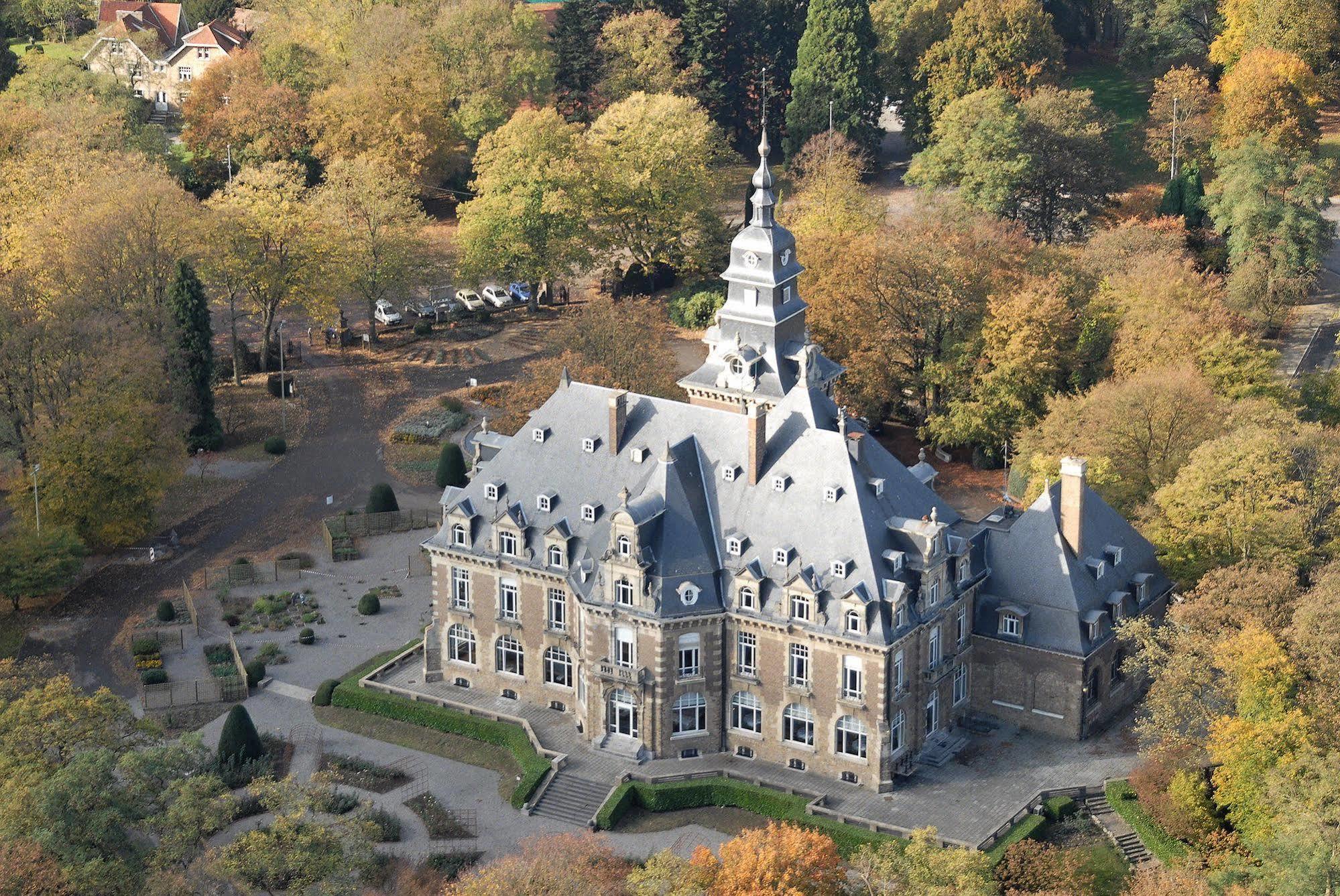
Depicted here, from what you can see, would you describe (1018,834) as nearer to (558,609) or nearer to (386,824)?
(558,609)

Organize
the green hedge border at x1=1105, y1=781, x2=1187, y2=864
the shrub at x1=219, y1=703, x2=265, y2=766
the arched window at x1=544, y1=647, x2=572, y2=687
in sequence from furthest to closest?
the arched window at x1=544, y1=647, x2=572, y2=687 → the shrub at x1=219, y1=703, x2=265, y2=766 → the green hedge border at x1=1105, y1=781, x2=1187, y2=864

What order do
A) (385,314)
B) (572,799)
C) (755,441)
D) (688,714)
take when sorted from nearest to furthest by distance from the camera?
(572,799) → (755,441) → (688,714) → (385,314)

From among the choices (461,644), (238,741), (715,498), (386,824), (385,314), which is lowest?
(386,824)

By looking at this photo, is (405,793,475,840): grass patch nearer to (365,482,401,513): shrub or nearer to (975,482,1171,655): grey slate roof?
(975,482,1171,655): grey slate roof

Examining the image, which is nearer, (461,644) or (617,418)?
(617,418)

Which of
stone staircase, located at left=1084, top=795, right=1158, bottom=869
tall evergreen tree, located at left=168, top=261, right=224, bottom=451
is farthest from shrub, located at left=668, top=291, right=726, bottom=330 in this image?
stone staircase, located at left=1084, top=795, right=1158, bottom=869

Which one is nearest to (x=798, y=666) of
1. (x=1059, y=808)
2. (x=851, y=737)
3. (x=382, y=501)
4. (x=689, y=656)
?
(x=851, y=737)
